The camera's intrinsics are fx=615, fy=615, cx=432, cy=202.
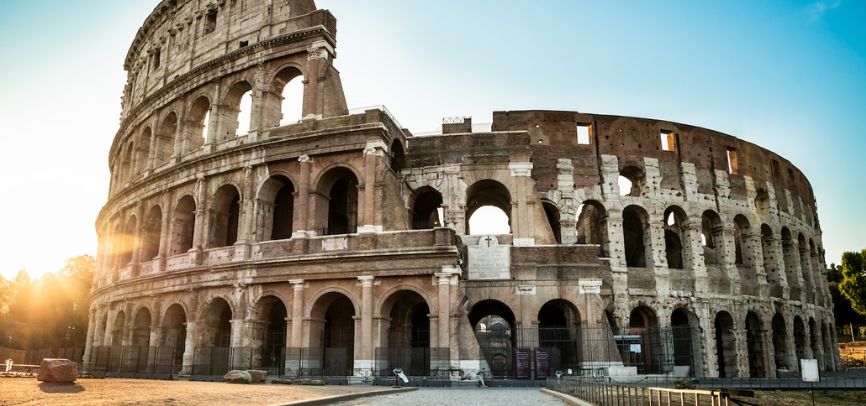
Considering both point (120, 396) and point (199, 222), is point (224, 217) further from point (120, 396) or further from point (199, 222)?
point (120, 396)

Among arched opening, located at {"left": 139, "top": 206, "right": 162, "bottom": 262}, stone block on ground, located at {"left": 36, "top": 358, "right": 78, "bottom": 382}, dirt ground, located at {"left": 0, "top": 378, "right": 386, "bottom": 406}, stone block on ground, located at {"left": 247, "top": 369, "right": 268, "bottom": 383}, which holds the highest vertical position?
arched opening, located at {"left": 139, "top": 206, "right": 162, "bottom": 262}

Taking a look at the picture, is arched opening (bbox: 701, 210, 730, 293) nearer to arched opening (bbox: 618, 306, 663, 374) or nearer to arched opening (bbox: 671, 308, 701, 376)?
arched opening (bbox: 671, 308, 701, 376)

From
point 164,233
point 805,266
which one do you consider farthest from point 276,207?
point 805,266

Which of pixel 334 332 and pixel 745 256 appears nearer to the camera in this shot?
pixel 334 332

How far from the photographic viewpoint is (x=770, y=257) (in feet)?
91.4

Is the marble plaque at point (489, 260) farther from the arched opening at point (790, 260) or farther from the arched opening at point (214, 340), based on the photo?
the arched opening at point (790, 260)

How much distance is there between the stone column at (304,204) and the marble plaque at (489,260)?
17.6ft

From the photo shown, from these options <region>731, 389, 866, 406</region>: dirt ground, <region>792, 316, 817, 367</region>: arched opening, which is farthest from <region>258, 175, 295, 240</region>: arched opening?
<region>792, 316, 817, 367</region>: arched opening

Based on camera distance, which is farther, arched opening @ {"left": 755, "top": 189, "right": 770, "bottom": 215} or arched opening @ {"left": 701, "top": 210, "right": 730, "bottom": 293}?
arched opening @ {"left": 755, "top": 189, "right": 770, "bottom": 215}

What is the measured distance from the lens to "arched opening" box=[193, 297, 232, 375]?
20.2 m

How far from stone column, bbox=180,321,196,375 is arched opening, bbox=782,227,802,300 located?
2579 centimetres

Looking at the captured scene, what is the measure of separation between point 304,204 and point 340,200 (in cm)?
340

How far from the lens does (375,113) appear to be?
1983 cm

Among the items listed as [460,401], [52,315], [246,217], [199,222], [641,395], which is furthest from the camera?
[52,315]
